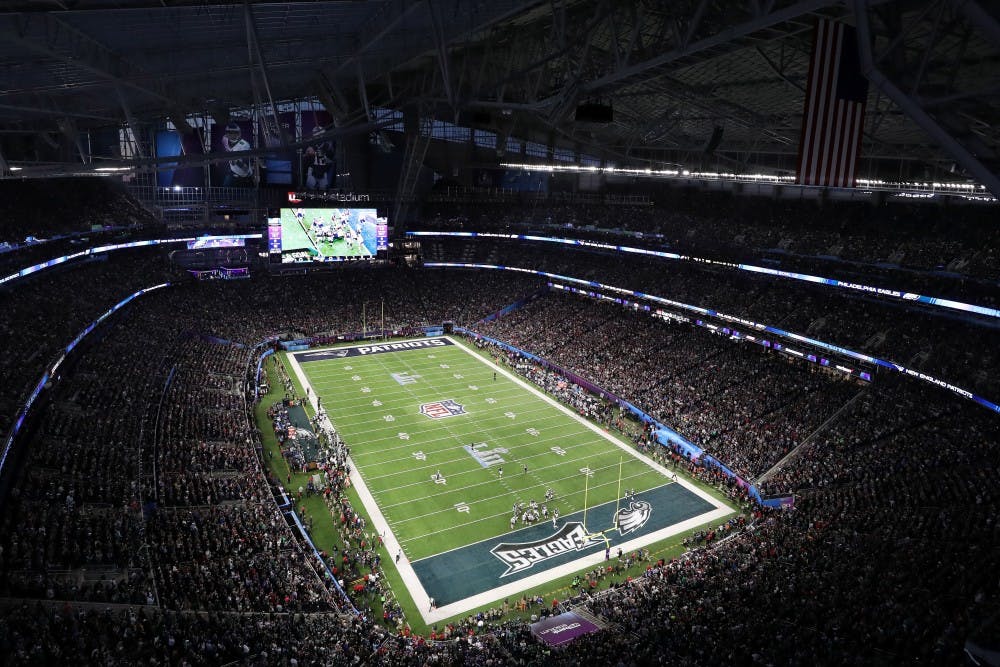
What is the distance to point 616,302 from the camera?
154 feet

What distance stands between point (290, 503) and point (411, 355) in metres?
21.3

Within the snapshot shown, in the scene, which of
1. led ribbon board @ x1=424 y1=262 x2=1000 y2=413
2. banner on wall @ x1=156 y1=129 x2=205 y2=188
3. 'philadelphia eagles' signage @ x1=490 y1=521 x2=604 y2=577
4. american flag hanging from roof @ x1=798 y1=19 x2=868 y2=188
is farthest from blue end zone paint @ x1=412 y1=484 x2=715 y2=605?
Answer: banner on wall @ x1=156 y1=129 x2=205 y2=188

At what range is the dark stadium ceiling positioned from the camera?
13.1 m

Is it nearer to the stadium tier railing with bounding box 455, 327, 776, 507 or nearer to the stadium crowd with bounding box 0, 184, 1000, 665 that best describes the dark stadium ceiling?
the stadium crowd with bounding box 0, 184, 1000, 665

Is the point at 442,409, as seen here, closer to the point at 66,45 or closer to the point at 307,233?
the point at 307,233

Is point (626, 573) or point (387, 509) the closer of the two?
point (626, 573)

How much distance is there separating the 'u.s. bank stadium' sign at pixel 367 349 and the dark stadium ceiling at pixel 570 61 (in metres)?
16.0

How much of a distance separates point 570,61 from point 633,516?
57.6 feet

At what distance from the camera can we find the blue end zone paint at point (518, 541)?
2072 cm

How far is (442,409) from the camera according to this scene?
35094 millimetres

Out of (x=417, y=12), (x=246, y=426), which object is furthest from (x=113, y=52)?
(x=246, y=426)

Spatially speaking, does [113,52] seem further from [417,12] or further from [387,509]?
[387,509]

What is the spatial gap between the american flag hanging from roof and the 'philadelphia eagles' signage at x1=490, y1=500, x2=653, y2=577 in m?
14.0

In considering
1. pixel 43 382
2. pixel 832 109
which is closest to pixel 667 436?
pixel 832 109
